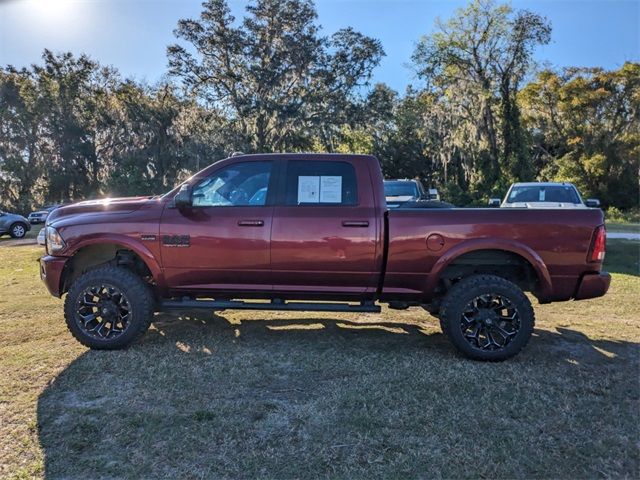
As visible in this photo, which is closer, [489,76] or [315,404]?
[315,404]

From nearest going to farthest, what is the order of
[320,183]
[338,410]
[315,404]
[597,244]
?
[338,410] → [315,404] → [597,244] → [320,183]

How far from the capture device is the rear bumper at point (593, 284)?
4184 mm

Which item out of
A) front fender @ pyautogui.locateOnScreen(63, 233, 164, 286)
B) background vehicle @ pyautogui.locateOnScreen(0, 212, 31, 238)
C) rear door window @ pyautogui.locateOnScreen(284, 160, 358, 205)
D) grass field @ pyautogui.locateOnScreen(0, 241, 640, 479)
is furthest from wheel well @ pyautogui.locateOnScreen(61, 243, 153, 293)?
background vehicle @ pyautogui.locateOnScreen(0, 212, 31, 238)

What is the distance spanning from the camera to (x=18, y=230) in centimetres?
1827

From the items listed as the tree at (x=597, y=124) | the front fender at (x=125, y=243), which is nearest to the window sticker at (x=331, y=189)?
the front fender at (x=125, y=243)

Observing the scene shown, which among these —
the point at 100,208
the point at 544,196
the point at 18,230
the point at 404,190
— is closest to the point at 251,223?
the point at 100,208

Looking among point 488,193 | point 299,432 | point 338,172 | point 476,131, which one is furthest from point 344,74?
point 299,432

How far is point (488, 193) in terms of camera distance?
2739 centimetres

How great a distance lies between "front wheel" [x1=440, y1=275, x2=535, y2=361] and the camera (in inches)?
163

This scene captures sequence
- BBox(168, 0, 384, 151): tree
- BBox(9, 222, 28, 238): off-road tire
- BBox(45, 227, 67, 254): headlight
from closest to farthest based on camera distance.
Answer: BBox(45, 227, 67, 254): headlight → BBox(9, 222, 28, 238): off-road tire → BBox(168, 0, 384, 151): tree

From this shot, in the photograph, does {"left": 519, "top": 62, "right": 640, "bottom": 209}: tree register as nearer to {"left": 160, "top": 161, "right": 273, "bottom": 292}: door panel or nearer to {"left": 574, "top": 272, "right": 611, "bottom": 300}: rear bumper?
{"left": 574, "top": 272, "right": 611, "bottom": 300}: rear bumper

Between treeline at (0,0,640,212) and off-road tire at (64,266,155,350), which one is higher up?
treeline at (0,0,640,212)

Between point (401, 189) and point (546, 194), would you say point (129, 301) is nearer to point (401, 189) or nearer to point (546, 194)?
point (401, 189)

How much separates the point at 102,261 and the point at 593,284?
4.74 meters
